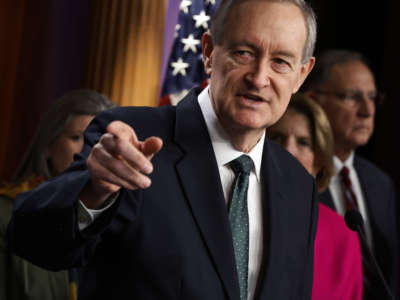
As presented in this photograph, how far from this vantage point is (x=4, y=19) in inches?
161

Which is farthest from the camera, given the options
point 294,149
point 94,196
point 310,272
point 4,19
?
point 4,19

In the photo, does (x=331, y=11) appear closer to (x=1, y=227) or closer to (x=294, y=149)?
(x=294, y=149)

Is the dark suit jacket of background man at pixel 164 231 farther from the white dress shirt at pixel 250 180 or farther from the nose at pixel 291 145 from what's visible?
the nose at pixel 291 145

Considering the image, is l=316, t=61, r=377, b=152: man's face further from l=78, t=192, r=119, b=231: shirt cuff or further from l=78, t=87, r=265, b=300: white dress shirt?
l=78, t=192, r=119, b=231: shirt cuff

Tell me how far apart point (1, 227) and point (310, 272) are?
151 cm

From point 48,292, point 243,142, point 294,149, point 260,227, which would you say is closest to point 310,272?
point 260,227

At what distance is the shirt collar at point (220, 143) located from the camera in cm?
154

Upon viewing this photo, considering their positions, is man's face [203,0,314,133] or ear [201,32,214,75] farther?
ear [201,32,214,75]

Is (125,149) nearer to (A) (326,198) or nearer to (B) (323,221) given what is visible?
(B) (323,221)

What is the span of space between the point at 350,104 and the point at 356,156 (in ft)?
1.02

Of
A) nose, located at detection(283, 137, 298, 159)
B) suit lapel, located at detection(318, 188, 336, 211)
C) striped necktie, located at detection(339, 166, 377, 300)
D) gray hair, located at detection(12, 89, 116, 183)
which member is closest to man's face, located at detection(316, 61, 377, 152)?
striped necktie, located at detection(339, 166, 377, 300)

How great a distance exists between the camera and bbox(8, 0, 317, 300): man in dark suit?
1211mm

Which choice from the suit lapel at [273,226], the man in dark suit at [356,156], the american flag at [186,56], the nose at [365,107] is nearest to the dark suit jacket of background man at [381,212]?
the man in dark suit at [356,156]

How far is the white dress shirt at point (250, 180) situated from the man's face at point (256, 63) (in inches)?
1.6
